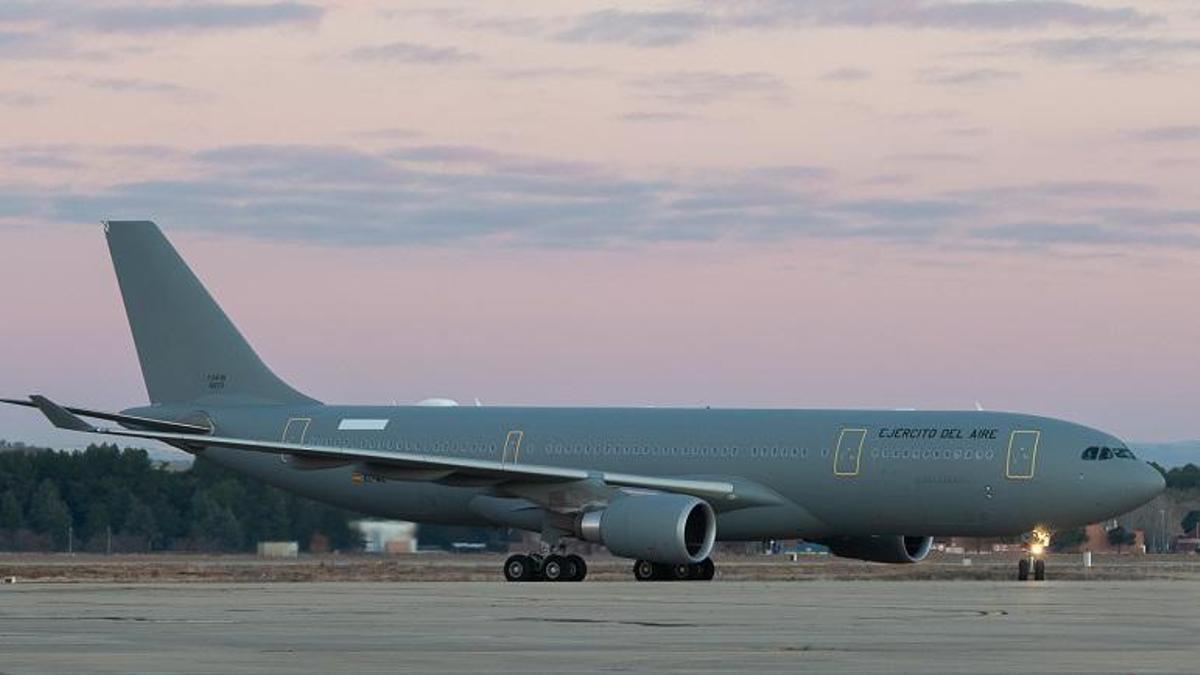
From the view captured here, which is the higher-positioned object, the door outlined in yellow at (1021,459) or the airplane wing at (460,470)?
the door outlined in yellow at (1021,459)

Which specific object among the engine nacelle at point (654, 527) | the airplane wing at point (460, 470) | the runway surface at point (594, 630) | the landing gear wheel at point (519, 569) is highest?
the airplane wing at point (460, 470)

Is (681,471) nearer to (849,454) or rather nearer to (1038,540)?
(849,454)

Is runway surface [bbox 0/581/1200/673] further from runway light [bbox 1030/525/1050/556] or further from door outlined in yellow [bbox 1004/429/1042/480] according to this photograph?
runway light [bbox 1030/525/1050/556]

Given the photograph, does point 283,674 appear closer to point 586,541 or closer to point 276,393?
point 586,541

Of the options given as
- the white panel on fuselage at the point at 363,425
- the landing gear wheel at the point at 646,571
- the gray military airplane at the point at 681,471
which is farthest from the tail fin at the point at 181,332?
the landing gear wheel at the point at 646,571

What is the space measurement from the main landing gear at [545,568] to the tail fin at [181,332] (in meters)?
11.5

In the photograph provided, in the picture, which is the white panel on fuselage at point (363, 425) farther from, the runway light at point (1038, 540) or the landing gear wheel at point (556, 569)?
the runway light at point (1038, 540)

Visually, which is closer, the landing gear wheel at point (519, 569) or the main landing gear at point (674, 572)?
the landing gear wheel at point (519, 569)

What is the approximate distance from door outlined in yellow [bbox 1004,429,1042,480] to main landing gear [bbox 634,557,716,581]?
7042 millimetres

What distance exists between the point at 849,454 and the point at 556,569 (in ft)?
23.0

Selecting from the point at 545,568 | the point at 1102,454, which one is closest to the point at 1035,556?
the point at 1102,454

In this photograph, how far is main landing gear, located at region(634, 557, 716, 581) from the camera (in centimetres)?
5303

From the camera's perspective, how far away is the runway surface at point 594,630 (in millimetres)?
22797

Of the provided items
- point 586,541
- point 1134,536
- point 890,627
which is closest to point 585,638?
point 890,627
